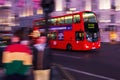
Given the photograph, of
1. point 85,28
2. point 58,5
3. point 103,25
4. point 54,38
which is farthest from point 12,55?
point 58,5

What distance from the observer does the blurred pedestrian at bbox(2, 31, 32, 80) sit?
6020 mm

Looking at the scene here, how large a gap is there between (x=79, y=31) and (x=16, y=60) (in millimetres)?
22172

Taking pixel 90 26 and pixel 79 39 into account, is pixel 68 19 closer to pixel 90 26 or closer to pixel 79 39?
pixel 79 39

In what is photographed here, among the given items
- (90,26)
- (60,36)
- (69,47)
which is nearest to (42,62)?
(90,26)

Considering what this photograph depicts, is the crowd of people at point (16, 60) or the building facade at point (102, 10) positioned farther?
the building facade at point (102, 10)

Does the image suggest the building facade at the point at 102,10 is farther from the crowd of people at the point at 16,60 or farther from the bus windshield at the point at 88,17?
the crowd of people at the point at 16,60

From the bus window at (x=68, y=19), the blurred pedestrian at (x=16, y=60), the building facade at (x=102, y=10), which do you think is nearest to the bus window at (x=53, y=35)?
the bus window at (x=68, y=19)

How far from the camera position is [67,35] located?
29.8 m

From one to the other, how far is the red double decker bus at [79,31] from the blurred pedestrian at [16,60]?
68.7 feet

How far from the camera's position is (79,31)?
28.1m

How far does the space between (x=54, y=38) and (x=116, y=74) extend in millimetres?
16887

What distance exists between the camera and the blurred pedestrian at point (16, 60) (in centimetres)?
602

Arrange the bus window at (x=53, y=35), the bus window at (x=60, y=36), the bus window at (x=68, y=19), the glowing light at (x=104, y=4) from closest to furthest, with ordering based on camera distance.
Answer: the bus window at (x=68, y=19)
the bus window at (x=60, y=36)
the bus window at (x=53, y=35)
the glowing light at (x=104, y=4)

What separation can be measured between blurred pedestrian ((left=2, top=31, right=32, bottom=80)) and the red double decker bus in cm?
2095
